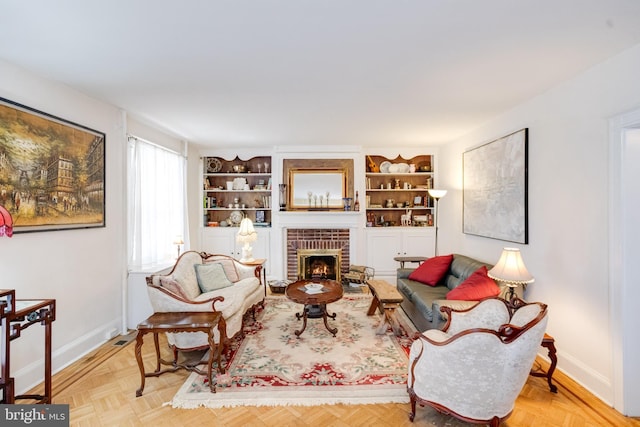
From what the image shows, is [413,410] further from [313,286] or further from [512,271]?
[313,286]

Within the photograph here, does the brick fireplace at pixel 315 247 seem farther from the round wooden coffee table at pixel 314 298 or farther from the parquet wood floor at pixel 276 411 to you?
the parquet wood floor at pixel 276 411

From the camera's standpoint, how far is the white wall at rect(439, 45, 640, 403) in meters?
2.30

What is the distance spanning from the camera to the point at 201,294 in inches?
137

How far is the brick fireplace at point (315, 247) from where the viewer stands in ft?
18.7

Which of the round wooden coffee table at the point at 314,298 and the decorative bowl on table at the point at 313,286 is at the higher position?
the decorative bowl on table at the point at 313,286

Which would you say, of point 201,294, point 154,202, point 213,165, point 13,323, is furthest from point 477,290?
point 213,165

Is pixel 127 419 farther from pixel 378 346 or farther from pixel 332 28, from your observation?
pixel 332 28

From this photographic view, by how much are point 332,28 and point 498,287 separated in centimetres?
290

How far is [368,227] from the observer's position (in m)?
5.75

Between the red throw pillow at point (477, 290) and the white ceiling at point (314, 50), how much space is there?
1.96 m

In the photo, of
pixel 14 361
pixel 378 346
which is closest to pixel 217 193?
pixel 14 361

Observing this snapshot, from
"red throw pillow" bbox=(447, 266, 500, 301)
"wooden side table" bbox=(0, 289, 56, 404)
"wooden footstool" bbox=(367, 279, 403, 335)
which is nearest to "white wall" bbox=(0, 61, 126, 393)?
"wooden side table" bbox=(0, 289, 56, 404)

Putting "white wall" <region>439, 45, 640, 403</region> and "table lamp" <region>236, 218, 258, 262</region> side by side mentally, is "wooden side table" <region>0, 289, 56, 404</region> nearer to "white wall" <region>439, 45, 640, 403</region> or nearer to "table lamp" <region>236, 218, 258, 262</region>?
"table lamp" <region>236, 218, 258, 262</region>

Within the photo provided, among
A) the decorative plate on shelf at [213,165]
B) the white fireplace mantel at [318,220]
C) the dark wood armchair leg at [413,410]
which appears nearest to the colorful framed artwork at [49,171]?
the decorative plate on shelf at [213,165]
